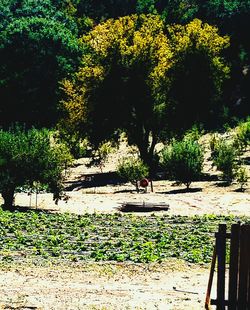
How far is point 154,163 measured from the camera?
38531 millimetres

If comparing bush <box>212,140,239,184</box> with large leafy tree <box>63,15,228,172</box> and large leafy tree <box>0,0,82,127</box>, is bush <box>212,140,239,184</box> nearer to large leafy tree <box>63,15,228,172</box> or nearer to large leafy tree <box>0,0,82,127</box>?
large leafy tree <box>63,15,228,172</box>

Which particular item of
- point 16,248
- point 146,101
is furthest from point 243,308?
point 146,101

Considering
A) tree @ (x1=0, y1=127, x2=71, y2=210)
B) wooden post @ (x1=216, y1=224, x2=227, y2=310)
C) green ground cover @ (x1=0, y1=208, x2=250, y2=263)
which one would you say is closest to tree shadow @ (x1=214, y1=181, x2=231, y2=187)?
green ground cover @ (x1=0, y1=208, x2=250, y2=263)

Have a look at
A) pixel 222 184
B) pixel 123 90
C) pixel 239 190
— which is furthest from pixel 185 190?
pixel 123 90

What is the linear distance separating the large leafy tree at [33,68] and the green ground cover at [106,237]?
92.9 ft

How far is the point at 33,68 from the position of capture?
5206 centimetres

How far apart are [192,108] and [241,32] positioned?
43.0ft

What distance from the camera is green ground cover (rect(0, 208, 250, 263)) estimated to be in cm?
1548

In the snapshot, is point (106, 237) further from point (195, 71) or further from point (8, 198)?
point (195, 71)

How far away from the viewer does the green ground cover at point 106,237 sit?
15.5 m

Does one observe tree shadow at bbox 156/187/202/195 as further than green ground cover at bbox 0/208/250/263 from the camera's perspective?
Yes

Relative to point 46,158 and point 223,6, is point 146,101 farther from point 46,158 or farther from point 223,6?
point 223,6

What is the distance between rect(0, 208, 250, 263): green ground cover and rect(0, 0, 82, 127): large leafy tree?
28305 millimetres

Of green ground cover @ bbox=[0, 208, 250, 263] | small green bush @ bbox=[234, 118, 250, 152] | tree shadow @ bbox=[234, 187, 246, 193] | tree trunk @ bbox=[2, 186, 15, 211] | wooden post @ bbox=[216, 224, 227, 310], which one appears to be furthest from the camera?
small green bush @ bbox=[234, 118, 250, 152]
